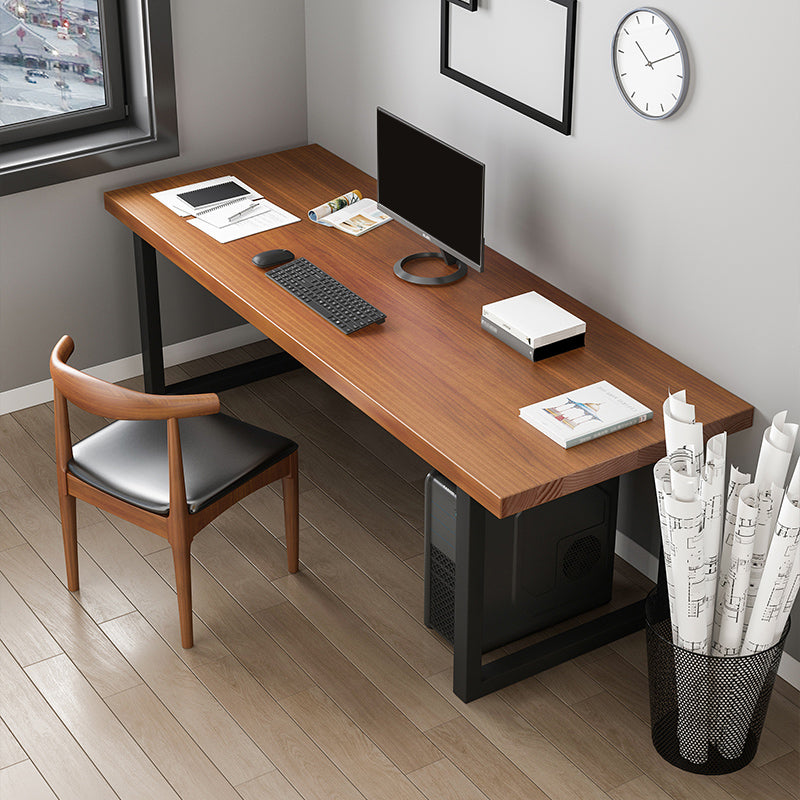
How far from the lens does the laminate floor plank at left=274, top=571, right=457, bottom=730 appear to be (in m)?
2.99

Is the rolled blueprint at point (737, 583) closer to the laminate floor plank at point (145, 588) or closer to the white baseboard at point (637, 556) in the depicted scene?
the white baseboard at point (637, 556)

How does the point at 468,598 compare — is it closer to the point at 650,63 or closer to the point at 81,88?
the point at 650,63

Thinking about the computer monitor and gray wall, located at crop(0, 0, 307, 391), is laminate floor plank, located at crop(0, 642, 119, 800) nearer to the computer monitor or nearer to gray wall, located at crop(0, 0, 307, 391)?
gray wall, located at crop(0, 0, 307, 391)

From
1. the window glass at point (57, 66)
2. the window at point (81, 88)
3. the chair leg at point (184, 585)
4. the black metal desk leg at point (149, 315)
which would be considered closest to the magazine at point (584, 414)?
the chair leg at point (184, 585)

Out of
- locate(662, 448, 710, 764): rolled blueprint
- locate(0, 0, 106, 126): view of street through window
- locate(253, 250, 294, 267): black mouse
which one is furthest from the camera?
locate(0, 0, 106, 126): view of street through window

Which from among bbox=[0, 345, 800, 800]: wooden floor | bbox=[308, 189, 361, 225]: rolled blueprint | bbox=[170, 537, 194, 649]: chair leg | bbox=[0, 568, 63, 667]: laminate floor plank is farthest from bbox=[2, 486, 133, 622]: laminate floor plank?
bbox=[308, 189, 361, 225]: rolled blueprint

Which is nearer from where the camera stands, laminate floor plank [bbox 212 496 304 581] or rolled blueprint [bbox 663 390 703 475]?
rolled blueprint [bbox 663 390 703 475]

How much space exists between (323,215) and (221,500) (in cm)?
109

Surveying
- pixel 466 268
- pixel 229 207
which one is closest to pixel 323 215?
pixel 229 207

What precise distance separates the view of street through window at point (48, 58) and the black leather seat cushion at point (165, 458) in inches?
51.2

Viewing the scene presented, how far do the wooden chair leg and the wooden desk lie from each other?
68 cm

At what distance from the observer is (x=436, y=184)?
11.1ft

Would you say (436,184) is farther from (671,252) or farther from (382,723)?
(382,723)

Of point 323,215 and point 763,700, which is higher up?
point 323,215
